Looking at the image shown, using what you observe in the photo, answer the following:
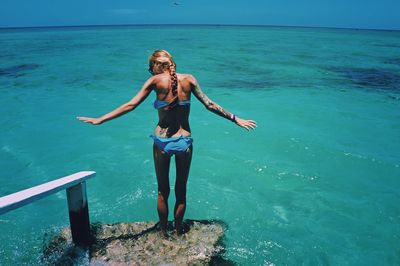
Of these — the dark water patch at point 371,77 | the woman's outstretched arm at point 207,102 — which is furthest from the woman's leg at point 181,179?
the dark water patch at point 371,77

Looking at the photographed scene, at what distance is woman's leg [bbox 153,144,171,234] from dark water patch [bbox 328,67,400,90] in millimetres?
16626

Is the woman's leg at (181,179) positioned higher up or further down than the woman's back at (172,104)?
further down

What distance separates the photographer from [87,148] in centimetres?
933

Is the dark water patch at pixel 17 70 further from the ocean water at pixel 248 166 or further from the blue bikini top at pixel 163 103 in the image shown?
the blue bikini top at pixel 163 103

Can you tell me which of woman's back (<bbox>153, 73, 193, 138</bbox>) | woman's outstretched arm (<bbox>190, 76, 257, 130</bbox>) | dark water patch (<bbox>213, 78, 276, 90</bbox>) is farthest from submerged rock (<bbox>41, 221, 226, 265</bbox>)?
dark water patch (<bbox>213, 78, 276, 90</bbox>)

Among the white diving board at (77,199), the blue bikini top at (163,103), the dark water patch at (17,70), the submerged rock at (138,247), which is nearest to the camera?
the white diving board at (77,199)

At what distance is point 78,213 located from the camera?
13.3ft

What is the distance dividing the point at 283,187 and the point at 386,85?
14376 mm

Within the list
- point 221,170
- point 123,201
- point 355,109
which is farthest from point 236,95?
point 123,201

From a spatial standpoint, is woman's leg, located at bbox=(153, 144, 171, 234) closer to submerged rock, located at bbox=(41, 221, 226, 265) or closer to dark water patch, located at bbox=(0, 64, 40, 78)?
submerged rock, located at bbox=(41, 221, 226, 265)

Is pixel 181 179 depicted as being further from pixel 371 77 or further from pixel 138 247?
pixel 371 77

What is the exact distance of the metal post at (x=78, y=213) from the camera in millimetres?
3963

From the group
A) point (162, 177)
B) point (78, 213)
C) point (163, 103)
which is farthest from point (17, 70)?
point (163, 103)

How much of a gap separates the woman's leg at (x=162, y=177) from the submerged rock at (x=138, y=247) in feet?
0.88
